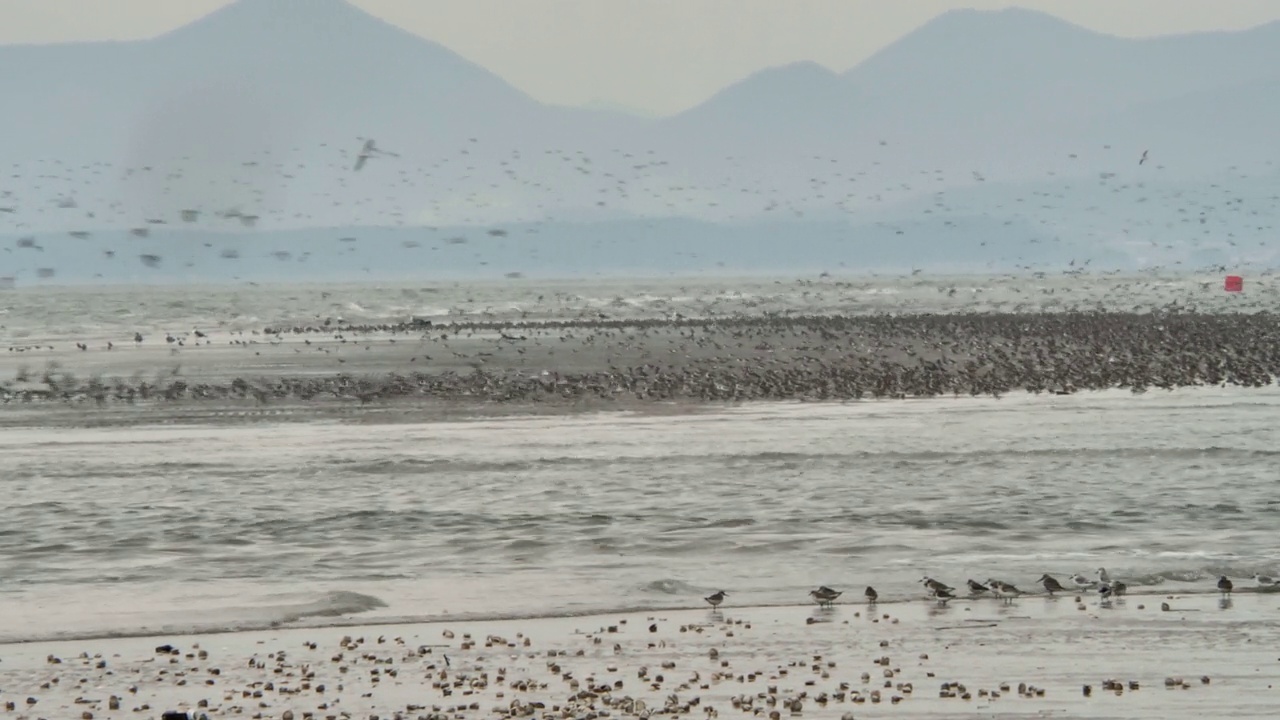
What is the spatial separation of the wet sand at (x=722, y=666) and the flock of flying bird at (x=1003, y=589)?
0.19 m

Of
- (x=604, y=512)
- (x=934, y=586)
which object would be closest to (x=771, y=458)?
(x=604, y=512)

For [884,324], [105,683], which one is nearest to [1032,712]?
[105,683]

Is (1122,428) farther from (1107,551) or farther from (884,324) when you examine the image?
(884,324)

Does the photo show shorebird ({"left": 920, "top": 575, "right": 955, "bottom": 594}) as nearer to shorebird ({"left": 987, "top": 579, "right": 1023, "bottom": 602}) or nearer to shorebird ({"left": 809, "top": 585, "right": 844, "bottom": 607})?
shorebird ({"left": 987, "top": 579, "right": 1023, "bottom": 602})

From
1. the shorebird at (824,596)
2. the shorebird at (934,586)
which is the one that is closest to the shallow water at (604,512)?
the shorebird at (934,586)

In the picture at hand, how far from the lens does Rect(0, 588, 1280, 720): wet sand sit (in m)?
13.6

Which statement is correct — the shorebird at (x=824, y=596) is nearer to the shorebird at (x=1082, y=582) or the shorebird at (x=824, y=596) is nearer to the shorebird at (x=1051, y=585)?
the shorebird at (x=1051, y=585)

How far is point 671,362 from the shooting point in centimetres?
6103

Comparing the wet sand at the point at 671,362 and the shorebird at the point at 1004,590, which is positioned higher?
the wet sand at the point at 671,362

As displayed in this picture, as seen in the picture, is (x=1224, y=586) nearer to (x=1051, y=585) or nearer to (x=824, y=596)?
(x=1051, y=585)

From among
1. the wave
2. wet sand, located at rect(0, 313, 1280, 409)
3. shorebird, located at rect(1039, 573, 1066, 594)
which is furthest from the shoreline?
wet sand, located at rect(0, 313, 1280, 409)

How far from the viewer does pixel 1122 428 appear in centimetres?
3666

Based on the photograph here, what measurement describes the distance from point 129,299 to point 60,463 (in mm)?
145518

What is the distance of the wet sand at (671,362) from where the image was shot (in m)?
49.0
